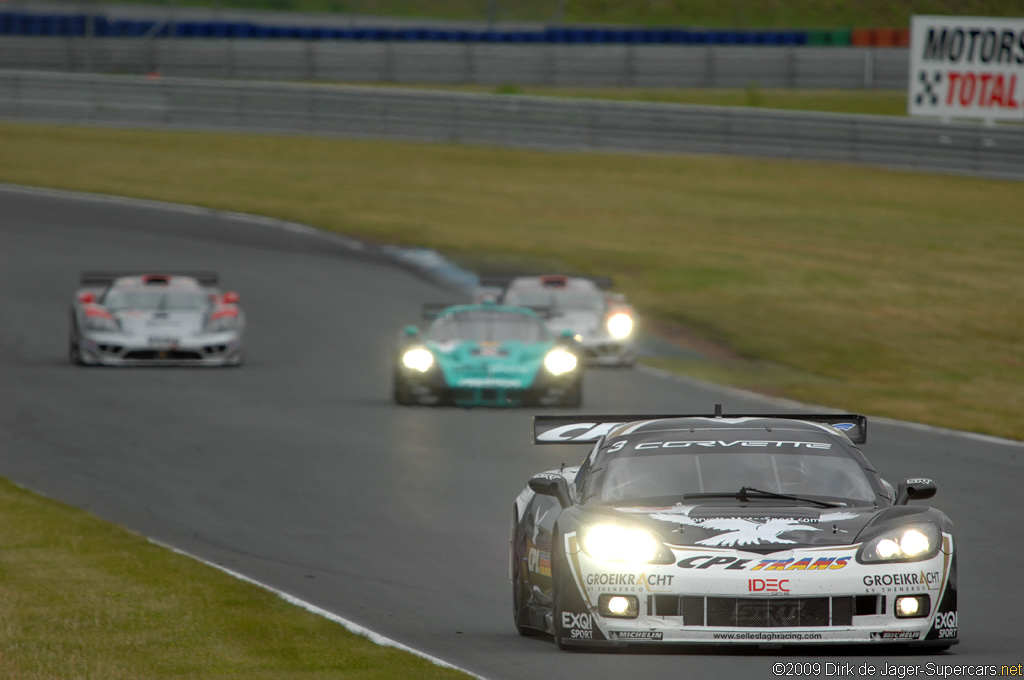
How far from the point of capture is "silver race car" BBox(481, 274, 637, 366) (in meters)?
23.4

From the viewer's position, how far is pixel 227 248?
33.6m

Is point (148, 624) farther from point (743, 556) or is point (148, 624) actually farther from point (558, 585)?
point (743, 556)

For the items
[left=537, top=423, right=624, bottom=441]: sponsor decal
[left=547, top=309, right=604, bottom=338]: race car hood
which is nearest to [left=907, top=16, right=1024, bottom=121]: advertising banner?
[left=547, top=309, right=604, bottom=338]: race car hood

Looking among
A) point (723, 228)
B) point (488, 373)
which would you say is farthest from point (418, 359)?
point (723, 228)

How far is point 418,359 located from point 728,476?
11732mm

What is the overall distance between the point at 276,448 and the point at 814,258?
1991cm

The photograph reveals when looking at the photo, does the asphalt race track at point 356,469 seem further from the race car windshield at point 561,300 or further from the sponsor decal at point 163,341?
the race car windshield at point 561,300

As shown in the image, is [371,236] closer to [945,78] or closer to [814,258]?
[814,258]

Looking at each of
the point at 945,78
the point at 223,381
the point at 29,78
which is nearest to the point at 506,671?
the point at 223,381

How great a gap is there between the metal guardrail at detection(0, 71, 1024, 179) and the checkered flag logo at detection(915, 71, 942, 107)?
1.62 meters

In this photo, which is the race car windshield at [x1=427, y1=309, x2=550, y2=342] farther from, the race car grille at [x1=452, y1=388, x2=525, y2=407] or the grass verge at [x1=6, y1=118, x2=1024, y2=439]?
the grass verge at [x1=6, y1=118, x2=1024, y2=439]

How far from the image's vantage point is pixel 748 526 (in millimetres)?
7195

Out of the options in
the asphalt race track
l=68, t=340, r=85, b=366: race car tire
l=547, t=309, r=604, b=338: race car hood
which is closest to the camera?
the asphalt race track

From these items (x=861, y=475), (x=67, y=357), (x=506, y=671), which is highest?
(x=861, y=475)
